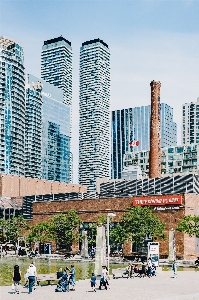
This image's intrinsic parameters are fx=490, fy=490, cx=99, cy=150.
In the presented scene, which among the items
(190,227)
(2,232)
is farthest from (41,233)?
(190,227)

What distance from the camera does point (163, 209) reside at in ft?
214

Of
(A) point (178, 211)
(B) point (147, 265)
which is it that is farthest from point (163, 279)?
(A) point (178, 211)

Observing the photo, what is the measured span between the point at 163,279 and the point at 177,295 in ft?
30.6

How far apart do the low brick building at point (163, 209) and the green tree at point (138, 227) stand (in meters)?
3.14

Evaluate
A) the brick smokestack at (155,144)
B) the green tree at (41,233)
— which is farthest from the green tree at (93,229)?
the brick smokestack at (155,144)

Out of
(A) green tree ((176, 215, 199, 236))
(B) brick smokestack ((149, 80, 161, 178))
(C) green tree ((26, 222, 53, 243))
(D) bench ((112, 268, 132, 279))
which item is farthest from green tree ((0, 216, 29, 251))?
(D) bench ((112, 268, 132, 279))

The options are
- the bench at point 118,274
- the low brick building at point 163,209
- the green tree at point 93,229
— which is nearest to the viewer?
the bench at point 118,274

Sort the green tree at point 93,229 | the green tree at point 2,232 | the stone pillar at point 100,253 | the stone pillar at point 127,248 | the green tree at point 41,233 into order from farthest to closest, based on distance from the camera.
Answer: the green tree at point 2,232
the green tree at point 41,233
the stone pillar at point 127,248
the green tree at point 93,229
the stone pillar at point 100,253

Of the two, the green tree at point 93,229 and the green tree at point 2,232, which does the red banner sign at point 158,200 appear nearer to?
the green tree at point 93,229

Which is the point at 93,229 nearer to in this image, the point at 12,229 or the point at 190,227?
the point at 190,227

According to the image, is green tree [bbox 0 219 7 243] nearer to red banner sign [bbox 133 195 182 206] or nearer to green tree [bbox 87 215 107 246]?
green tree [bbox 87 215 107 246]

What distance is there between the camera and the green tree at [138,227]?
59.2 meters

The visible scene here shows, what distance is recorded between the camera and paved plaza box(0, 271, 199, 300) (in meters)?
25.0

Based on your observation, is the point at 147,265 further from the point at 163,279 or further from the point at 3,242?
the point at 3,242
